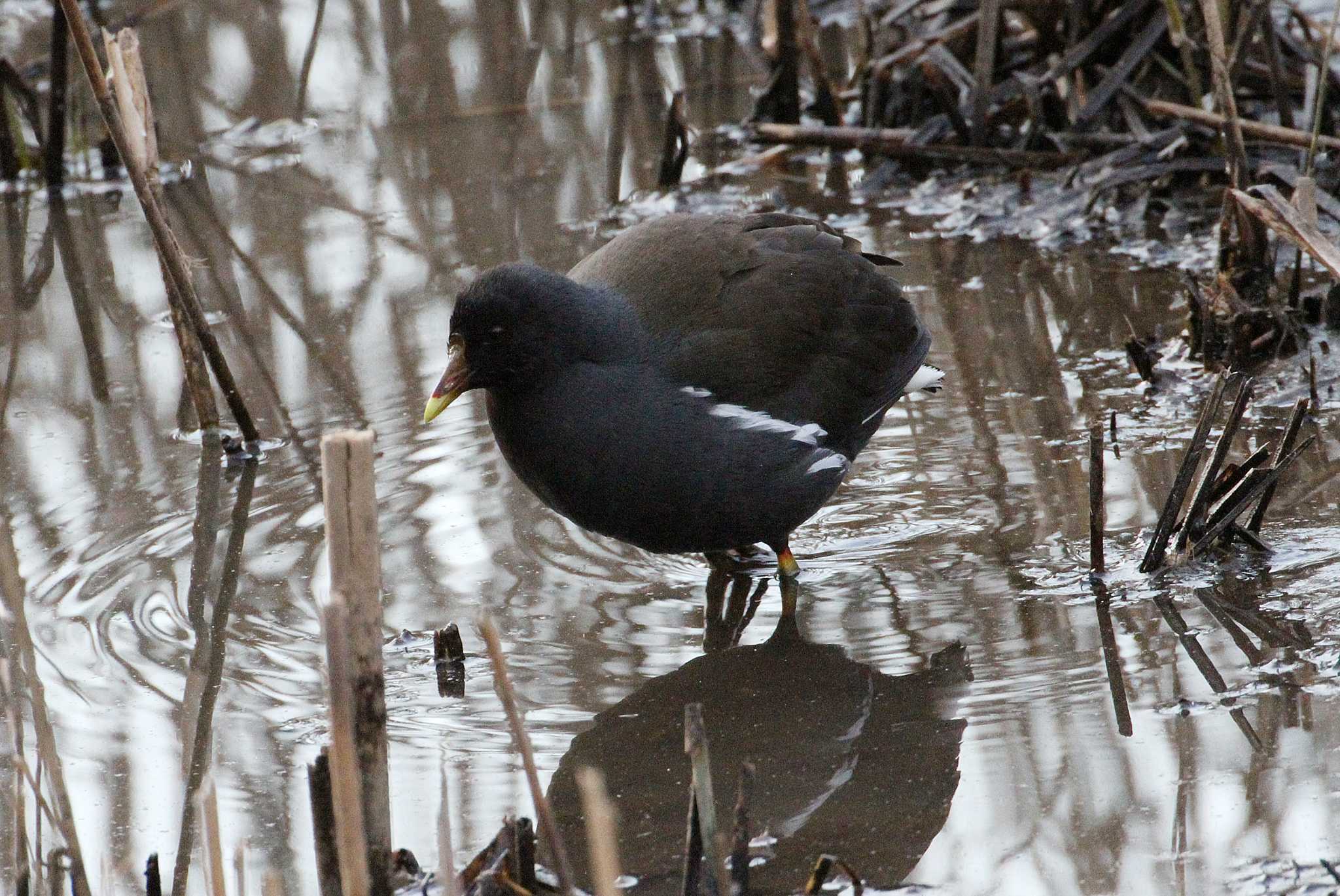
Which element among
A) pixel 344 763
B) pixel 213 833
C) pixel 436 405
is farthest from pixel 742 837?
pixel 436 405

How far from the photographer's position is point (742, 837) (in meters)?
2.33

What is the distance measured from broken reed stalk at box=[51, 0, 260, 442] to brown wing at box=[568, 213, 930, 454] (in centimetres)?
117

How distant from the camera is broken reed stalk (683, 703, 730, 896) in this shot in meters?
2.11

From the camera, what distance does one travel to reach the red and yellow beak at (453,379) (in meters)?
3.42

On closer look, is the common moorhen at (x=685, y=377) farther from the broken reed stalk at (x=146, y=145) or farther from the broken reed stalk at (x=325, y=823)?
the broken reed stalk at (x=146, y=145)

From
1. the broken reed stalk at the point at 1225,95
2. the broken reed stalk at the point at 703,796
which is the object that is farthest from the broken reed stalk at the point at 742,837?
the broken reed stalk at the point at 1225,95

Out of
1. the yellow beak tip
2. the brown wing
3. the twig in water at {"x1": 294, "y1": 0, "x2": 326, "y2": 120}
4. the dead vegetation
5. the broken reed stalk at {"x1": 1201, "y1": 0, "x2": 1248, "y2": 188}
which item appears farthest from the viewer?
the twig in water at {"x1": 294, "y1": 0, "x2": 326, "y2": 120}

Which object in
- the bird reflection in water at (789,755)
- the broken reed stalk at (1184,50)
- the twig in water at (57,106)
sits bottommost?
the bird reflection in water at (789,755)

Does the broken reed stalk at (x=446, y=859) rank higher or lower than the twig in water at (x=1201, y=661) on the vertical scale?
higher

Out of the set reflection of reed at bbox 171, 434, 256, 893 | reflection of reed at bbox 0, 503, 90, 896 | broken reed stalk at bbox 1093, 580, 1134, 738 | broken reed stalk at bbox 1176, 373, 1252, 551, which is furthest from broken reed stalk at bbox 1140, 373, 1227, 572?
reflection of reed at bbox 0, 503, 90, 896

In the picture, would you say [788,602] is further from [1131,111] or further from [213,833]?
[1131,111]

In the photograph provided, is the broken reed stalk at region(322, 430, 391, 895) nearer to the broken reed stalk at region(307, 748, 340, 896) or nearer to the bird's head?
the broken reed stalk at region(307, 748, 340, 896)

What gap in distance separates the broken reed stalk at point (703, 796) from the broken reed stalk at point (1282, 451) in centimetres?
185

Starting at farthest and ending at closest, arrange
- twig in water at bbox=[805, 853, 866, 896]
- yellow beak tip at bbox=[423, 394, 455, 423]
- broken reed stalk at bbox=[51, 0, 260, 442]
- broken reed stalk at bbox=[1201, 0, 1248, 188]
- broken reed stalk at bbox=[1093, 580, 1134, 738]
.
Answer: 1. broken reed stalk at bbox=[1201, 0, 1248, 188]
2. broken reed stalk at bbox=[51, 0, 260, 442]
3. yellow beak tip at bbox=[423, 394, 455, 423]
4. broken reed stalk at bbox=[1093, 580, 1134, 738]
5. twig in water at bbox=[805, 853, 866, 896]
